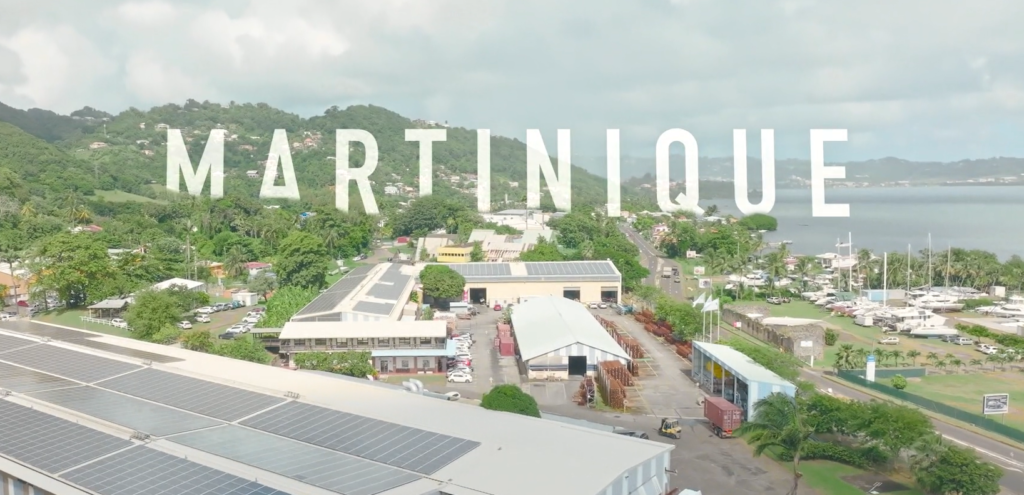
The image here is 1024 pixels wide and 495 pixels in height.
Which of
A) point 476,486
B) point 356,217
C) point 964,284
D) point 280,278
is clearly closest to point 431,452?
point 476,486

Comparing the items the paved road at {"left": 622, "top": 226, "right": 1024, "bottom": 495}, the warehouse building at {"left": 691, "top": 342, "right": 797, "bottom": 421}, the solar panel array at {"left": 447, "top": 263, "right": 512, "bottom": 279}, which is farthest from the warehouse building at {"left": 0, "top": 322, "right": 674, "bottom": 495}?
the solar panel array at {"left": 447, "top": 263, "right": 512, "bottom": 279}

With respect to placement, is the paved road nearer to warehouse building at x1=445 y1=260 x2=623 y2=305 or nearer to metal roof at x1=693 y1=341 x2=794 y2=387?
metal roof at x1=693 y1=341 x2=794 y2=387

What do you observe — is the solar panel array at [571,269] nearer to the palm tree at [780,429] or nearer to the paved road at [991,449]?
the paved road at [991,449]

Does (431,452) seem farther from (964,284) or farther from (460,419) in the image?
Answer: (964,284)

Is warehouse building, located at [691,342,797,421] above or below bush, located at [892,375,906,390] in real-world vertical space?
above

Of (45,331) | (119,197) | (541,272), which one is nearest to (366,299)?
(45,331)


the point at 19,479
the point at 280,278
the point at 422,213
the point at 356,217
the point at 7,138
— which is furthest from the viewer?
the point at 7,138
